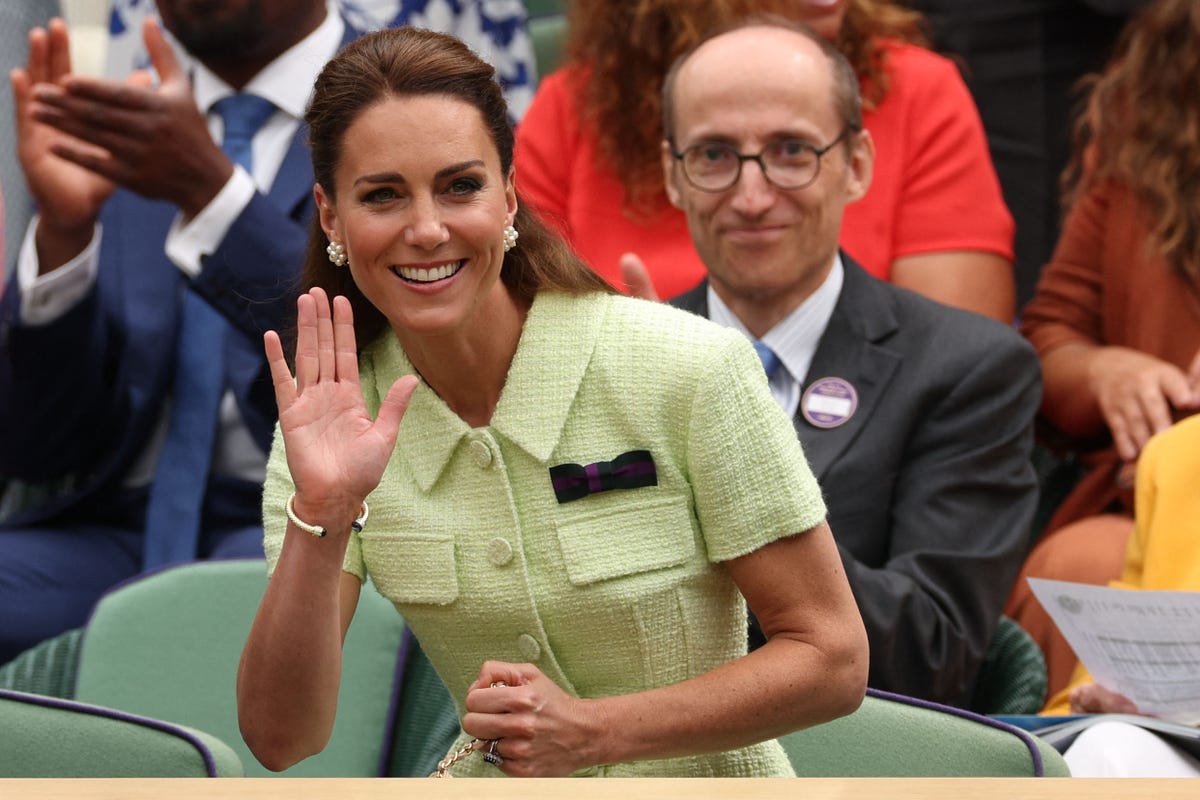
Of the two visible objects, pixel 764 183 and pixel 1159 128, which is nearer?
pixel 764 183

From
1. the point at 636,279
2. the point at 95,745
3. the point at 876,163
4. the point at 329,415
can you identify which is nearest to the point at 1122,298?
the point at 876,163

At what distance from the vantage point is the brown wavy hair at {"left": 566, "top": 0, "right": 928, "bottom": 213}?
300cm

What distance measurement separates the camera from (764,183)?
256 cm

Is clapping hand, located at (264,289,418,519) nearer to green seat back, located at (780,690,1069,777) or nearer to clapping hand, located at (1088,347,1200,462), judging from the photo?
green seat back, located at (780,690,1069,777)

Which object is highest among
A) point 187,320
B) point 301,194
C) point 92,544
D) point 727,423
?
point 727,423

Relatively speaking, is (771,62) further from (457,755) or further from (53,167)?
(457,755)

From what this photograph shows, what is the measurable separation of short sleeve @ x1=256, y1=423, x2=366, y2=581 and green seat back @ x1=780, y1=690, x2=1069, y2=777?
512mm

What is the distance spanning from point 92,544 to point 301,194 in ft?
2.30

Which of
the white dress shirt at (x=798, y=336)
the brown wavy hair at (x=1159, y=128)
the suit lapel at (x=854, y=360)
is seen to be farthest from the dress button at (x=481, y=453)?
the brown wavy hair at (x=1159, y=128)

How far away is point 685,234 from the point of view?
3.01 meters

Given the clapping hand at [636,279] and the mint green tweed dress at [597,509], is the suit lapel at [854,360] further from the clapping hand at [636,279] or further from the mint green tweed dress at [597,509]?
the mint green tweed dress at [597,509]

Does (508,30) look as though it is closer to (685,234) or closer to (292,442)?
(685,234)

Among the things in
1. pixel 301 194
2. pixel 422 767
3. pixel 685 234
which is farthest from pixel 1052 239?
pixel 422 767

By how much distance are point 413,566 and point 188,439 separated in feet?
4.12
